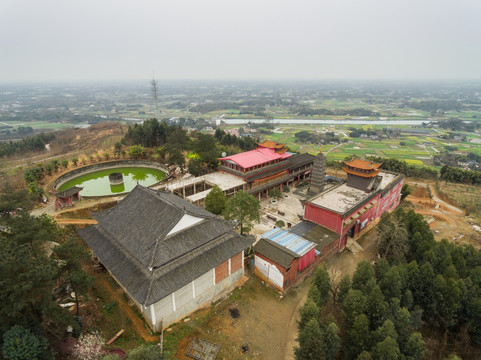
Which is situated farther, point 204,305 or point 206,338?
point 204,305

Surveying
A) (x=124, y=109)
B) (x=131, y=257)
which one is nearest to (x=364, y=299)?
(x=131, y=257)

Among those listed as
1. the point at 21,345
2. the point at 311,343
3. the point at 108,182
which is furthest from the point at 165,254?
the point at 108,182

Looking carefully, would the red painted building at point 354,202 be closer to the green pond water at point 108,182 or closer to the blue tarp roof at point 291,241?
the blue tarp roof at point 291,241

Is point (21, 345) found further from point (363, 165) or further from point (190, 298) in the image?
point (363, 165)

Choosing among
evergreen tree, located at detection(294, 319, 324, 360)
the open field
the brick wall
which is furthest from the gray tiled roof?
the open field

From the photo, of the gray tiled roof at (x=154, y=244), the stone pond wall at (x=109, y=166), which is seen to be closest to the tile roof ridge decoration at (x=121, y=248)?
the gray tiled roof at (x=154, y=244)

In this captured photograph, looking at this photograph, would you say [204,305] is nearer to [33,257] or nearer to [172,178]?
[33,257]

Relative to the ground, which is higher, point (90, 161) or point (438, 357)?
point (90, 161)
